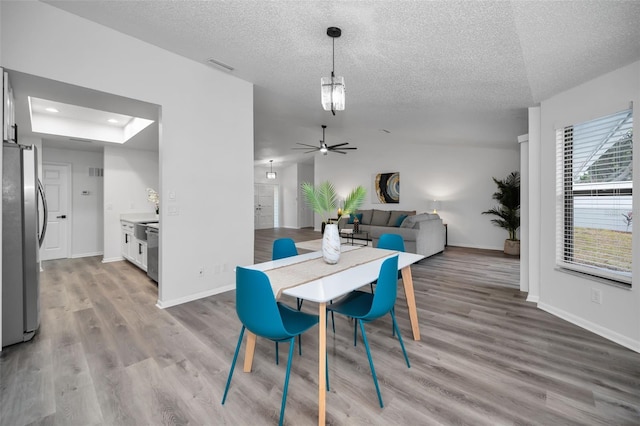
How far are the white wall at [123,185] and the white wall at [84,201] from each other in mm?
821

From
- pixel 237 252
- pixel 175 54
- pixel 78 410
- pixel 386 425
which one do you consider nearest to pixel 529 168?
pixel 386 425

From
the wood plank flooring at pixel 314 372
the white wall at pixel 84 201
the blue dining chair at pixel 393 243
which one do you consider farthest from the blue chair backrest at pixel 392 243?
the white wall at pixel 84 201

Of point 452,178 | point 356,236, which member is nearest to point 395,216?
point 356,236

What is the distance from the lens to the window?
241cm

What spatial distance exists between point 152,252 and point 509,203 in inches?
268

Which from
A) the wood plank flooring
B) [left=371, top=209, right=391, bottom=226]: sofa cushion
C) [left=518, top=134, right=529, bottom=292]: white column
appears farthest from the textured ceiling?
[left=371, top=209, right=391, bottom=226]: sofa cushion

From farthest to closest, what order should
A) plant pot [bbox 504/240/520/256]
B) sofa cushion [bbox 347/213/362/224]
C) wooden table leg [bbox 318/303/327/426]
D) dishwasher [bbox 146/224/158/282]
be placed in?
sofa cushion [bbox 347/213/362/224]
plant pot [bbox 504/240/520/256]
dishwasher [bbox 146/224/158/282]
wooden table leg [bbox 318/303/327/426]

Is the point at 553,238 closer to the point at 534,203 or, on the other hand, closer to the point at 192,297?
the point at 534,203

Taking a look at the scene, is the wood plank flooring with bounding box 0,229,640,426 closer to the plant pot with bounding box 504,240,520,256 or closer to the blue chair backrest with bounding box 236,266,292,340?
the blue chair backrest with bounding box 236,266,292,340

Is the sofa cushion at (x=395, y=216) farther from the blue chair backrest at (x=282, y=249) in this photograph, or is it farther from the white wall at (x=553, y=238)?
the blue chair backrest at (x=282, y=249)

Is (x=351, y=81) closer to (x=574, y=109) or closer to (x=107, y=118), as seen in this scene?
(x=574, y=109)

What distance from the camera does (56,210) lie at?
5422 millimetres

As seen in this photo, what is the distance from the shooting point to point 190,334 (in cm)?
245

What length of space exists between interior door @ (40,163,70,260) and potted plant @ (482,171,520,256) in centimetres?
898
